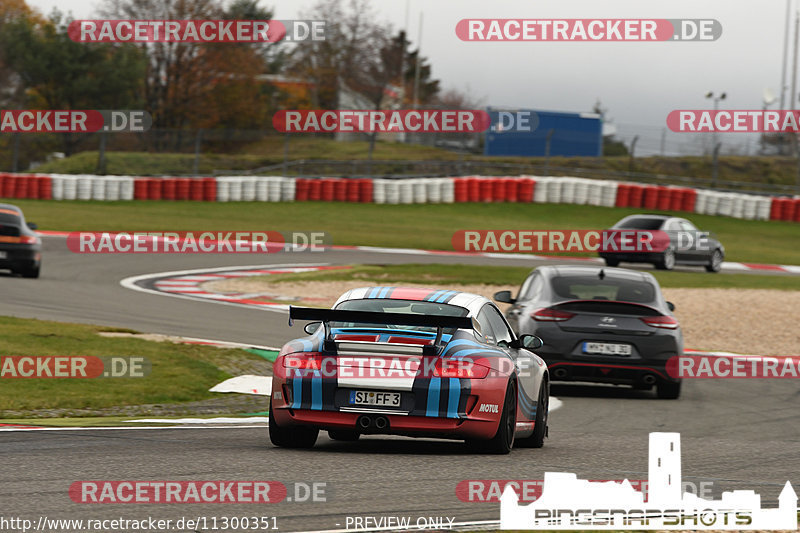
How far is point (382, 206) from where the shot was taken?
42.9m

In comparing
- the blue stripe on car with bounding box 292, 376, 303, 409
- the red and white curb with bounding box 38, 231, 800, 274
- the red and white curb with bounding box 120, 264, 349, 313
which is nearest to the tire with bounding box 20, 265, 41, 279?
the red and white curb with bounding box 120, 264, 349, 313

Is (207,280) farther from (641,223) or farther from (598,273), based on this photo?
(598,273)

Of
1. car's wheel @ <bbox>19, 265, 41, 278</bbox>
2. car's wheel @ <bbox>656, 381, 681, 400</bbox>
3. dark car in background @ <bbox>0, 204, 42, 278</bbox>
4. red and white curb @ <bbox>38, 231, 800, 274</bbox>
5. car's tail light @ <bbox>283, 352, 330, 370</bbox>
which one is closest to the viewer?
car's tail light @ <bbox>283, 352, 330, 370</bbox>

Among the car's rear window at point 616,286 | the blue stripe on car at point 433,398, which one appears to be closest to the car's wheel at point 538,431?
the blue stripe on car at point 433,398

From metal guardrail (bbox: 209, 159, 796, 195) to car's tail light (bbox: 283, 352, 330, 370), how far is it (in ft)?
126

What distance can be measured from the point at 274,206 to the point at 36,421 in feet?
104

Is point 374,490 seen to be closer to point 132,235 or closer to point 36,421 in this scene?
point 36,421

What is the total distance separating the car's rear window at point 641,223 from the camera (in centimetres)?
2991

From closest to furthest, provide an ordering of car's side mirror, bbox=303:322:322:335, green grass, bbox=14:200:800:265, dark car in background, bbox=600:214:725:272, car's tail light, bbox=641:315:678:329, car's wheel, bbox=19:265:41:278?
car's side mirror, bbox=303:322:322:335 < car's tail light, bbox=641:315:678:329 < car's wheel, bbox=19:265:41:278 < dark car in background, bbox=600:214:725:272 < green grass, bbox=14:200:800:265

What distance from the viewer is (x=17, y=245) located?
72.0ft

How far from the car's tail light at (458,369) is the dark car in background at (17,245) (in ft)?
51.8

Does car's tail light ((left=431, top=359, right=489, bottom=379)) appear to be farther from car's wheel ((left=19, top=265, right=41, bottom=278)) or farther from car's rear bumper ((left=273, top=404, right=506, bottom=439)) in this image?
car's wheel ((left=19, top=265, right=41, bottom=278))

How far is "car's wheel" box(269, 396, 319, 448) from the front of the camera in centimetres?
796

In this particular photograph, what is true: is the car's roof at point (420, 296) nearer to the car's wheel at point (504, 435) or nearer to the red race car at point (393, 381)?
the red race car at point (393, 381)
